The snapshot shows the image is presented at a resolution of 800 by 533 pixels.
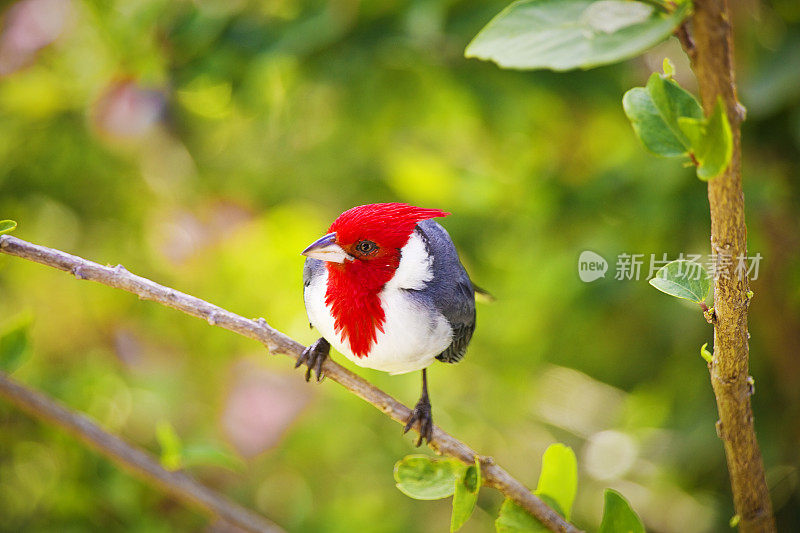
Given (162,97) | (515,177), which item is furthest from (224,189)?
(515,177)

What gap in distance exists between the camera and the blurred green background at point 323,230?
109 centimetres

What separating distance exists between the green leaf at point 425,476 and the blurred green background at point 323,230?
56 centimetres

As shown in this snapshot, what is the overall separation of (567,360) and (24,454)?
1.01 meters

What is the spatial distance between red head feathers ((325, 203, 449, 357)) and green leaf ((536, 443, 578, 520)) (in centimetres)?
18

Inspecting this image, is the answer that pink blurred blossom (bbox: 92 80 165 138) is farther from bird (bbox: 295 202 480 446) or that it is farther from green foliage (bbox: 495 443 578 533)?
green foliage (bbox: 495 443 578 533)

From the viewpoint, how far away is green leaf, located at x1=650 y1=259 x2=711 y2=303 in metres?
0.43

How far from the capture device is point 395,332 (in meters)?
0.52

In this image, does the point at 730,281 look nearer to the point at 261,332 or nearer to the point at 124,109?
the point at 261,332

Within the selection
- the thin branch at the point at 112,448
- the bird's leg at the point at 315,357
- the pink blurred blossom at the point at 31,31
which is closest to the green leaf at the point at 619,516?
the bird's leg at the point at 315,357

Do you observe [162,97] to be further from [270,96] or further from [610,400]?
[610,400]

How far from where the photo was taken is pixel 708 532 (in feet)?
4.03

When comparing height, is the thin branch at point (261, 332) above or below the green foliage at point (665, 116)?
below

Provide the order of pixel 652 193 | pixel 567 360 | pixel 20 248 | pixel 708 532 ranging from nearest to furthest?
pixel 20 248 < pixel 652 193 < pixel 708 532 < pixel 567 360

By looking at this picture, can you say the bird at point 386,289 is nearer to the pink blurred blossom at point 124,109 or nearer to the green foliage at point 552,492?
the green foliage at point 552,492
